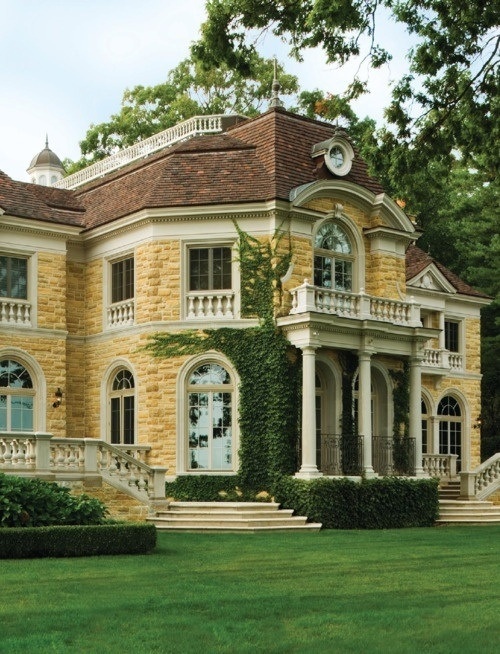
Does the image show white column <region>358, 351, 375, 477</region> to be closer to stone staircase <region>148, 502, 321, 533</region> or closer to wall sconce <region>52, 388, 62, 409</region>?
stone staircase <region>148, 502, 321, 533</region>

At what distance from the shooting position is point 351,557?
1642 cm

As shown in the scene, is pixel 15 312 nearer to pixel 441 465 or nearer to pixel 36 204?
pixel 36 204

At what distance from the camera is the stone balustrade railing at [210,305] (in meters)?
26.2

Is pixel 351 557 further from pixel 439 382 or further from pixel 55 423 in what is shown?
pixel 439 382

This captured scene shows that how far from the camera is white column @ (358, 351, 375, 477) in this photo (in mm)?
25594

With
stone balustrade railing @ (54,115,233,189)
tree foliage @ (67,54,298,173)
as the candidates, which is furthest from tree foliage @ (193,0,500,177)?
tree foliage @ (67,54,298,173)

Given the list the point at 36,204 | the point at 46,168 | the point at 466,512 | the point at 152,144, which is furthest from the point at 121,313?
the point at 46,168

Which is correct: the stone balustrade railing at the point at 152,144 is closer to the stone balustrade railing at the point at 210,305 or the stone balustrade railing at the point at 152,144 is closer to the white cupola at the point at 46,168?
the stone balustrade railing at the point at 210,305

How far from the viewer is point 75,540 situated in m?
15.9

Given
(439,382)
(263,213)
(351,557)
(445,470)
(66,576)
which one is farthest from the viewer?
(439,382)

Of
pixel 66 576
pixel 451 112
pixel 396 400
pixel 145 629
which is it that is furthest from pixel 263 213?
pixel 145 629

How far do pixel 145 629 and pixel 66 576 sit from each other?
13.0 ft

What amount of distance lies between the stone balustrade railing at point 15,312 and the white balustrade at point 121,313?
2.09 metres

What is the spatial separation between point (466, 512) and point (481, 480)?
2.05 m
